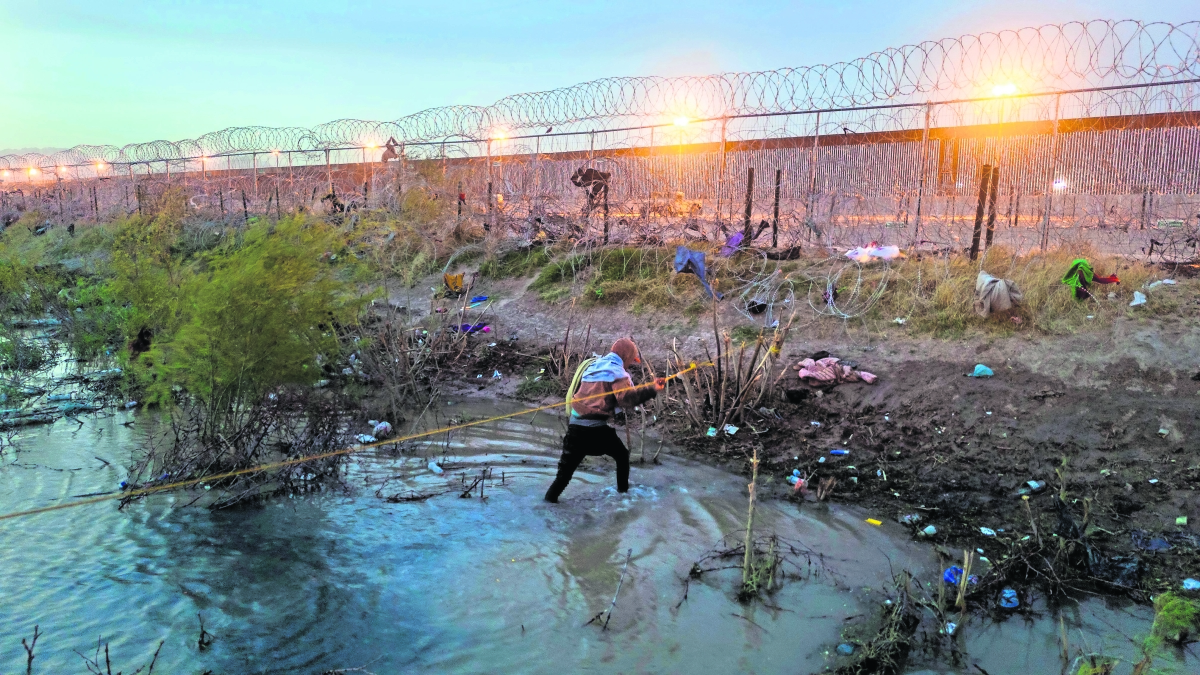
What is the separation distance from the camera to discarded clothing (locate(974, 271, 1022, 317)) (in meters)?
7.72

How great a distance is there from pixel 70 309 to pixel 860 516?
9.90 meters

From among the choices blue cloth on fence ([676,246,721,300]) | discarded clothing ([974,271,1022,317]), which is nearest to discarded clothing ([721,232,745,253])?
blue cloth on fence ([676,246,721,300])

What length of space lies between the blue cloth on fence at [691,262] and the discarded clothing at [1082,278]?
3782 millimetres

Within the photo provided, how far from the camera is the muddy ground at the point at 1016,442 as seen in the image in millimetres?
4742

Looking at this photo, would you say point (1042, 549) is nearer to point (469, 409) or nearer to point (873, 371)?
point (873, 371)

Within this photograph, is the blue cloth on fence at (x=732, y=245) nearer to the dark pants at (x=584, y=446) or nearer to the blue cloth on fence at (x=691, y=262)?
the blue cloth on fence at (x=691, y=262)

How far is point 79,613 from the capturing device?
4.29m

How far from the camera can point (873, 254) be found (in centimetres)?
935

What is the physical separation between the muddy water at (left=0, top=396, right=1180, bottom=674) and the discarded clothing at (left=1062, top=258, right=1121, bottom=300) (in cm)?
412

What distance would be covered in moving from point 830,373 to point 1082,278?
2.77 metres

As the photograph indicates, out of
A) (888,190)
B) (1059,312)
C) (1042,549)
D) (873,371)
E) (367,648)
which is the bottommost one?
(367,648)

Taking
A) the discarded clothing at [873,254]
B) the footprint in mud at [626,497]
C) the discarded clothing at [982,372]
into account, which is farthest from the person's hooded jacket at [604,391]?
the discarded clothing at [873,254]

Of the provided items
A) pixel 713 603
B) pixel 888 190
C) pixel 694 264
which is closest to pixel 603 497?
pixel 713 603

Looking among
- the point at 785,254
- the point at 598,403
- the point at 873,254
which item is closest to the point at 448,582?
the point at 598,403
